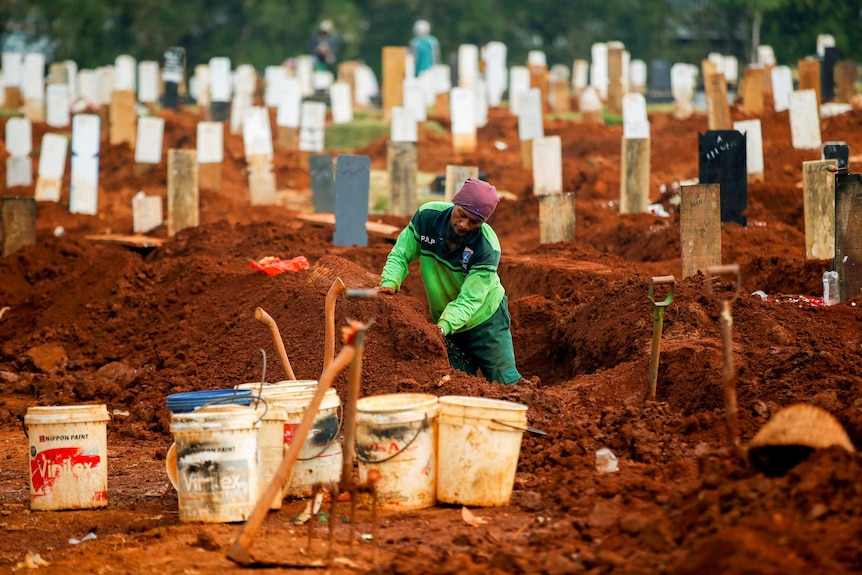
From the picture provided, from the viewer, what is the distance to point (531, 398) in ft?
24.1

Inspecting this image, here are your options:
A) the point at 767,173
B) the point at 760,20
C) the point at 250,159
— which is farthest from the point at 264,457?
the point at 760,20

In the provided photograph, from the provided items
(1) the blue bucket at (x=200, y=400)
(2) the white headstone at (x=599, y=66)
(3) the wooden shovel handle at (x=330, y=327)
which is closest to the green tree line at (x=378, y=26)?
(2) the white headstone at (x=599, y=66)

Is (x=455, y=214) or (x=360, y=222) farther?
(x=360, y=222)

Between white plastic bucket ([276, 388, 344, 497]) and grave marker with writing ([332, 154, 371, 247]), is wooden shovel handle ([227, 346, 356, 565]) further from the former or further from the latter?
grave marker with writing ([332, 154, 371, 247])

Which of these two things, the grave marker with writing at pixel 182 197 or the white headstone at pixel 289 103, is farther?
the white headstone at pixel 289 103

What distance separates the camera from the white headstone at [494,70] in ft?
87.3

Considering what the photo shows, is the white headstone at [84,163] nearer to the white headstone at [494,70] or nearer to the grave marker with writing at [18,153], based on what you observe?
the grave marker with writing at [18,153]

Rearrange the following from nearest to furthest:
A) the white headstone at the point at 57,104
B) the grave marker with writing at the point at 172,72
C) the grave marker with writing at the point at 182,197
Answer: the grave marker with writing at the point at 182,197, the white headstone at the point at 57,104, the grave marker with writing at the point at 172,72

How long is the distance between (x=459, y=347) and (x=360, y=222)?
4296 millimetres

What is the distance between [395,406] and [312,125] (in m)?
13.0

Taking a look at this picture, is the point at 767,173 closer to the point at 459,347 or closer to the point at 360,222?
the point at 360,222

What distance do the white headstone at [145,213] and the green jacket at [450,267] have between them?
7.46 m

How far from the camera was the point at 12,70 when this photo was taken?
27391mm

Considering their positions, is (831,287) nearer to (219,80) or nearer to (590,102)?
(590,102)
